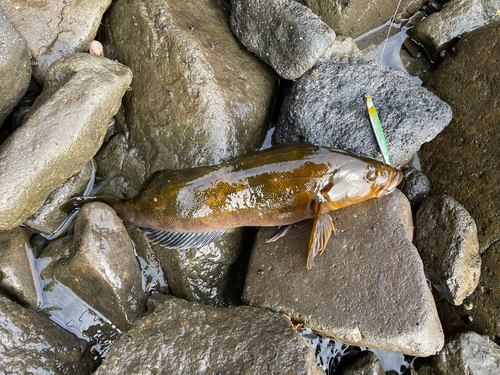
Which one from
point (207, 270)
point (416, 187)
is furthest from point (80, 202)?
point (416, 187)

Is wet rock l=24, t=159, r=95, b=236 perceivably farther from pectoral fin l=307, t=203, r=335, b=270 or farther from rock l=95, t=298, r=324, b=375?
pectoral fin l=307, t=203, r=335, b=270

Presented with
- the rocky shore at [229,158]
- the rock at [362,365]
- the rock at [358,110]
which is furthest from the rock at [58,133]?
the rock at [362,365]

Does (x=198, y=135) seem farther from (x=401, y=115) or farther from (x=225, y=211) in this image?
(x=401, y=115)

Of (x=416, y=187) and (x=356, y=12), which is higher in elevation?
(x=356, y=12)

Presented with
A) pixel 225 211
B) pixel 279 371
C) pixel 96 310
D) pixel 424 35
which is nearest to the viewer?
pixel 279 371

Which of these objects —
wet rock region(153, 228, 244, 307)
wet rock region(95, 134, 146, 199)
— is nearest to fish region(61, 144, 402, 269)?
wet rock region(153, 228, 244, 307)

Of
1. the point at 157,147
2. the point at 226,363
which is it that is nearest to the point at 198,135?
the point at 157,147

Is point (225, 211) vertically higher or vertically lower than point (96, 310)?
higher

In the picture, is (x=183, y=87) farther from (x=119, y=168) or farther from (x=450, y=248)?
(x=450, y=248)
